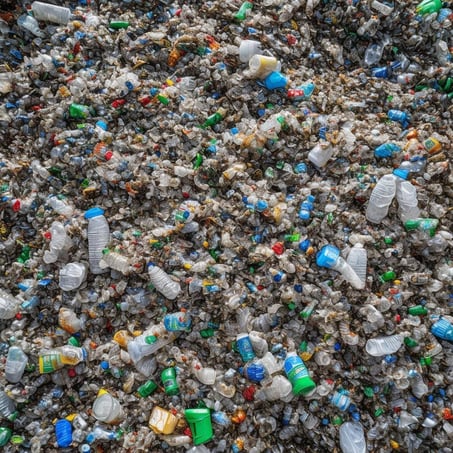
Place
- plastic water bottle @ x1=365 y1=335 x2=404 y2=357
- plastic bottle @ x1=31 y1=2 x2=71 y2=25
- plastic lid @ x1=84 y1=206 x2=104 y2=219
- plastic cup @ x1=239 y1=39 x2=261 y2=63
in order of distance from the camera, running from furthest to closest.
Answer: plastic bottle @ x1=31 y1=2 x2=71 y2=25 < plastic cup @ x1=239 y1=39 x2=261 y2=63 < plastic lid @ x1=84 y1=206 x2=104 y2=219 < plastic water bottle @ x1=365 y1=335 x2=404 y2=357

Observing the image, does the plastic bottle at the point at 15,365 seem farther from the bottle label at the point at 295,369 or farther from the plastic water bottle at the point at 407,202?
the plastic water bottle at the point at 407,202

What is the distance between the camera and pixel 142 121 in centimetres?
196

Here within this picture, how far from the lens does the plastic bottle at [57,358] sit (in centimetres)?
161

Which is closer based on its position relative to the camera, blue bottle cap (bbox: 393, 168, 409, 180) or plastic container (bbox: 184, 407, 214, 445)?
plastic container (bbox: 184, 407, 214, 445)

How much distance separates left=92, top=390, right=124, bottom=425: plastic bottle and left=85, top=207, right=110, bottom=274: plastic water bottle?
45 centimetres

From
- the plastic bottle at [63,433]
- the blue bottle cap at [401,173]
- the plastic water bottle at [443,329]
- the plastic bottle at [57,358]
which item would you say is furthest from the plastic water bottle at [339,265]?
the plastic bottle at [63,433]

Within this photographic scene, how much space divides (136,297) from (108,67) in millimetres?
1073

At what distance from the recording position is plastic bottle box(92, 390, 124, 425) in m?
1.56

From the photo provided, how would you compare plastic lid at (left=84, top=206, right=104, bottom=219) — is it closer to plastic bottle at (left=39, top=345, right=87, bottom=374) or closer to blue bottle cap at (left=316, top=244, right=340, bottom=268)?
plastic bottle at (left=39, top=345, right=87, bottom=374)

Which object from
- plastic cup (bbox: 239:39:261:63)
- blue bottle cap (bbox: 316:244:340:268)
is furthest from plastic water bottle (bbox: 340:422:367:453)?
plastic cup (bbox: 239:39:261:63)

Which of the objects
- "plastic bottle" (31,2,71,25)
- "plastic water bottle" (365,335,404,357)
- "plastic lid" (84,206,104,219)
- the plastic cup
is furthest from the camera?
"plastic bottle" (31,2,71,25)

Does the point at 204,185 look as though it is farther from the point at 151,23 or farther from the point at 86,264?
the point at 151,23

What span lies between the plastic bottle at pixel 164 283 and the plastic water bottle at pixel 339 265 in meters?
0.53

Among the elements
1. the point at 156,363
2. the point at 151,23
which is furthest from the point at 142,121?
the point at 156,363
